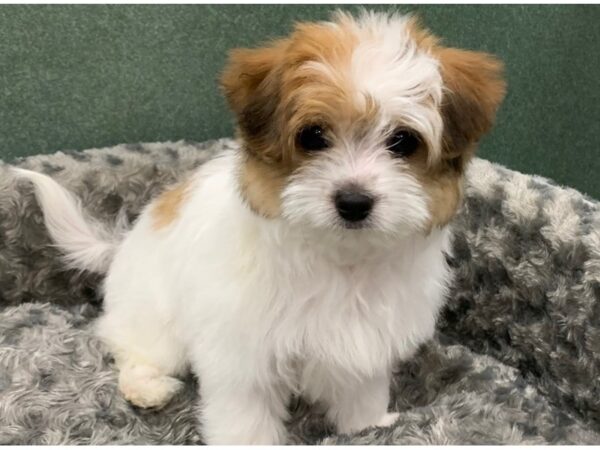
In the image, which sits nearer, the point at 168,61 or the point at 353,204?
the point at 353,204

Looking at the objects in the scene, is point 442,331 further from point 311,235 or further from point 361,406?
point 311,235

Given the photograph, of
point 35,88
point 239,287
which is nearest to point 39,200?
point 35,88

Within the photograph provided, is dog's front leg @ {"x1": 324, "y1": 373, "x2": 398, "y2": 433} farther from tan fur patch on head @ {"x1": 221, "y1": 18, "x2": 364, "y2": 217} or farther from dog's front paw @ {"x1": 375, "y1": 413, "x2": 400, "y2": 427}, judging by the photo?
tan fur patch on head @ {"x1": 221, "y1": 18, "x2": 364, "y2": 217}

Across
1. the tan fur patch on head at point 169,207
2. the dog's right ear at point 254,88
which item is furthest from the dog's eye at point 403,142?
the tan fur patch on head at point 169,207

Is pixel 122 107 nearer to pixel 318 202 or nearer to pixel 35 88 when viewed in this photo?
pixel 35 88

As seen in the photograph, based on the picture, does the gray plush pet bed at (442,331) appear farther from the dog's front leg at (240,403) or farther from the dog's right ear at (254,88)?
the dog's right ear at (254,88)

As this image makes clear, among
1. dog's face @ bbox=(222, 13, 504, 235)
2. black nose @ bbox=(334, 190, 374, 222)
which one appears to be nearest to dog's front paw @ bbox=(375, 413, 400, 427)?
dog's face @ bbox=(222, 13, 504, 235)

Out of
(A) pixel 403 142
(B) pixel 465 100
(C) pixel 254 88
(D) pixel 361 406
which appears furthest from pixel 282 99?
(D) pixel 361 406
